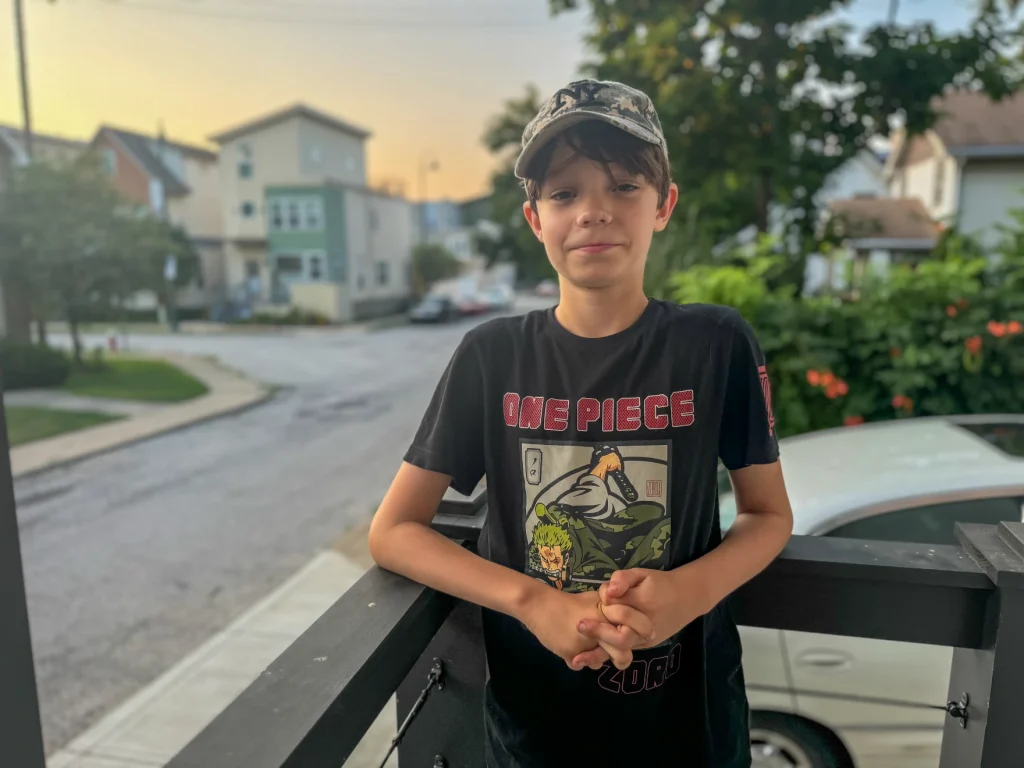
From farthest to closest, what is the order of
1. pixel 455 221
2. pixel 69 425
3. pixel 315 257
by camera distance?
pixel 455 221 < pixel 315 257 < pixel 69 425

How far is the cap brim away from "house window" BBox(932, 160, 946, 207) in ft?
55.8

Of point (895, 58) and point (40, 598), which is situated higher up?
point (895, 58)

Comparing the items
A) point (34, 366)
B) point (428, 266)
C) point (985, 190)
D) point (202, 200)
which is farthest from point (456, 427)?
point (428, 266)

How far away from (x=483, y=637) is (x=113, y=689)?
3397 mm

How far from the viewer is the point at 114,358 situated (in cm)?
1672

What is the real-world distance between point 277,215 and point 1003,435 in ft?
90.4

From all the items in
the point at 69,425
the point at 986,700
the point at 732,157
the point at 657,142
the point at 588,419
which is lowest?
the point at 69,425

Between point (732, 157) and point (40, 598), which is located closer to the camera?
point (40, 598)

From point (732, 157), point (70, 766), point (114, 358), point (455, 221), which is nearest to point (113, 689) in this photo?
point (70, 766)

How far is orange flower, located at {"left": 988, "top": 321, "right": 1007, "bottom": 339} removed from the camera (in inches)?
159

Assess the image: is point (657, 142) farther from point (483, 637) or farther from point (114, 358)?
point (114, 358)

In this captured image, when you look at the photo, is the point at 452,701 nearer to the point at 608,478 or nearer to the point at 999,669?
the point at 608,478

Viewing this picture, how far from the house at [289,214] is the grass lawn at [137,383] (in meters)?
11.1

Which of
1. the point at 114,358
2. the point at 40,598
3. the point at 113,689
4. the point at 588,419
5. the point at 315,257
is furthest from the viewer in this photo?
the point at 315,257
